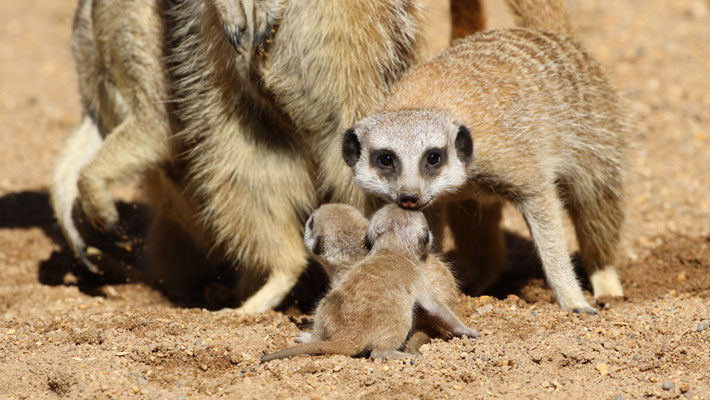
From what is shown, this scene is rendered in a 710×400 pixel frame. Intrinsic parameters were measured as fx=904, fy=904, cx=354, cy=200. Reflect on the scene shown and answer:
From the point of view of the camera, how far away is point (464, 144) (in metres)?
3.63

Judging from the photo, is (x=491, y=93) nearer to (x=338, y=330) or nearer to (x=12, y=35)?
(x=338, y=330)

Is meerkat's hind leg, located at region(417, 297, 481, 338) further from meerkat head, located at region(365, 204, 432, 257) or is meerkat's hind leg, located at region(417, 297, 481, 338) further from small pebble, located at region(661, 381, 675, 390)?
small pebble, located at region(661, 381, 675, 390)

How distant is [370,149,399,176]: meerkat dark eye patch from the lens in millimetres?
3613

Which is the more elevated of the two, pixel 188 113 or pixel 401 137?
pixel 401 137

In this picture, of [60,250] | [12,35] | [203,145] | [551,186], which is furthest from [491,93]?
[12,35]

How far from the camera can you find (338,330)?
306 centimetres

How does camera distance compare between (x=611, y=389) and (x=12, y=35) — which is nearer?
(x=611, y=389)

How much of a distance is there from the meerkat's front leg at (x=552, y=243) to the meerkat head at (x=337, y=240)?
790 millimetres

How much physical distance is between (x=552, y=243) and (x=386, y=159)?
809 millimetres

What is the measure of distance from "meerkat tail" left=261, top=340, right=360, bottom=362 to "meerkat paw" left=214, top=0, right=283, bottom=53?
1407 millimetres

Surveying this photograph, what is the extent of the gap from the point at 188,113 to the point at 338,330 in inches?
66.9

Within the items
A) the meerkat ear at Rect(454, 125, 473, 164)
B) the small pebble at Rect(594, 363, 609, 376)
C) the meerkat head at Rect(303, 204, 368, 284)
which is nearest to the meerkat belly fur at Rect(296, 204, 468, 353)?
the meerkat head at Rect(303, 204, 368, 284)

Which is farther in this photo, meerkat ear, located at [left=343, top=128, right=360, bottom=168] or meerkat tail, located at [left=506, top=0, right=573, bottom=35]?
meerkat tail, located at [left=506, top=0, right=573, bottom=35]

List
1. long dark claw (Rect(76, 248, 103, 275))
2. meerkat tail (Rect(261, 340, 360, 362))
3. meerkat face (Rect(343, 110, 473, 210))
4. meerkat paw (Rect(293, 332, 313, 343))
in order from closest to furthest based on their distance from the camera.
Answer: meerkat tail (Rect(261, 340, 360, 362)) → meerkat paw (Rect(293, 332, 313, 343)) → meerkat face (Rect(343, 110, 473, 210)) → long dark claw (Rect(76, 248, 103, 275))
